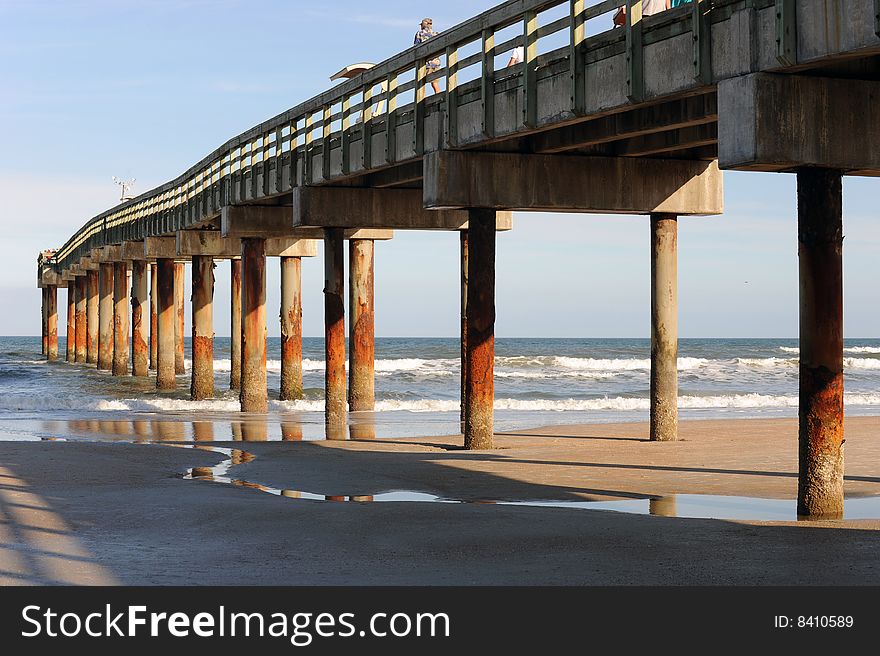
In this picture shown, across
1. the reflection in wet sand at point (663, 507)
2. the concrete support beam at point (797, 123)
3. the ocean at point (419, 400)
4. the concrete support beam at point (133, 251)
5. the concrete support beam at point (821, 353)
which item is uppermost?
the concrete support beam at point (133, 251)

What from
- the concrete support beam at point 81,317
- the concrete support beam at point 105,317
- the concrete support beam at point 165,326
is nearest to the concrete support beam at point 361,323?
the concrete support beam at point 165,326

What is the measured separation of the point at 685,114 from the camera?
48.2 ft

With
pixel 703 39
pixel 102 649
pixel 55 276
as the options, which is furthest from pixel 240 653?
pixel 55 276

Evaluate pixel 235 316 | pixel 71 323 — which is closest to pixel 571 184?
pixel 235 316

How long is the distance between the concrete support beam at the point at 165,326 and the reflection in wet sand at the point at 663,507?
26341 millimetres

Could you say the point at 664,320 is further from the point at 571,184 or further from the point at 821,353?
the point at 821,353

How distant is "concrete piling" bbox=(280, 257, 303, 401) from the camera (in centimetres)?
3133

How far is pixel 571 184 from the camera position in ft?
59.9

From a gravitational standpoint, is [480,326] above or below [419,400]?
above

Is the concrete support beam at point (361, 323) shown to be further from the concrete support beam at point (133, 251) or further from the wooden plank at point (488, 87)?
the concrete support beam at point (133, 251)

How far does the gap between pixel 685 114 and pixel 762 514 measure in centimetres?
494

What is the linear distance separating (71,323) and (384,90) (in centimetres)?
5137

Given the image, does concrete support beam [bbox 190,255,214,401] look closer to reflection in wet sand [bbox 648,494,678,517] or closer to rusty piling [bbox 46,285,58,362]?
reflection in wet sand [bbox 648,494,678,517]

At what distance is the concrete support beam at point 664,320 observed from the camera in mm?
18625
